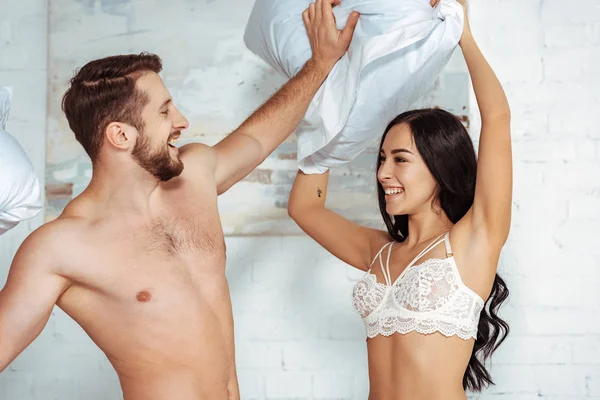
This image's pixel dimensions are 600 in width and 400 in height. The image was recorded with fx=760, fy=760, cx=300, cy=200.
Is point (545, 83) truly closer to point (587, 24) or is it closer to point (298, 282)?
point (587, 24)

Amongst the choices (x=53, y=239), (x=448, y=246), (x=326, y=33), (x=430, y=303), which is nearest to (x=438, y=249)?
(x=448, y=246)

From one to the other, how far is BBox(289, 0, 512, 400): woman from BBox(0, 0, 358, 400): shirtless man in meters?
0.41

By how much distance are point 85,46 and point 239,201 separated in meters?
0.83

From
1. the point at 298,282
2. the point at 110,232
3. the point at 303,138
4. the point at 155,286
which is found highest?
the point at 303,138

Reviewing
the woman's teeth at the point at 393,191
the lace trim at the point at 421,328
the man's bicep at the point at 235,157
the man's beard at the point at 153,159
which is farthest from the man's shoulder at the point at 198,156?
the lace trim at the point at 421,328

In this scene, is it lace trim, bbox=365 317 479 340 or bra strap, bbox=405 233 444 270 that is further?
bra strap, bbox=405 233 444 270

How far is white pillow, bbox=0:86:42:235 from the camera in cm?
158

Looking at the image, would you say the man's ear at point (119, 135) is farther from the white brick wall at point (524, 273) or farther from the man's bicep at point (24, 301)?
the white brick wall at point (524, 273)

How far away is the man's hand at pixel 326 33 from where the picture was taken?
6.16ft

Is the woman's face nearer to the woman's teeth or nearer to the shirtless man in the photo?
the woman's teeth

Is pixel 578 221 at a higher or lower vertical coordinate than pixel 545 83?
lower

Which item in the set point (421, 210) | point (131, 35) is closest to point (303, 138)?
point (421, 210)

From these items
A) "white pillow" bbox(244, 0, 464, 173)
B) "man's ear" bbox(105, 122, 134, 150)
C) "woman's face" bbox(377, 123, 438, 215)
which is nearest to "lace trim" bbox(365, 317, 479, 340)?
"woman's face" bbox(377, 123, 438, 215)

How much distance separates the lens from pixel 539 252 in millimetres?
2721
